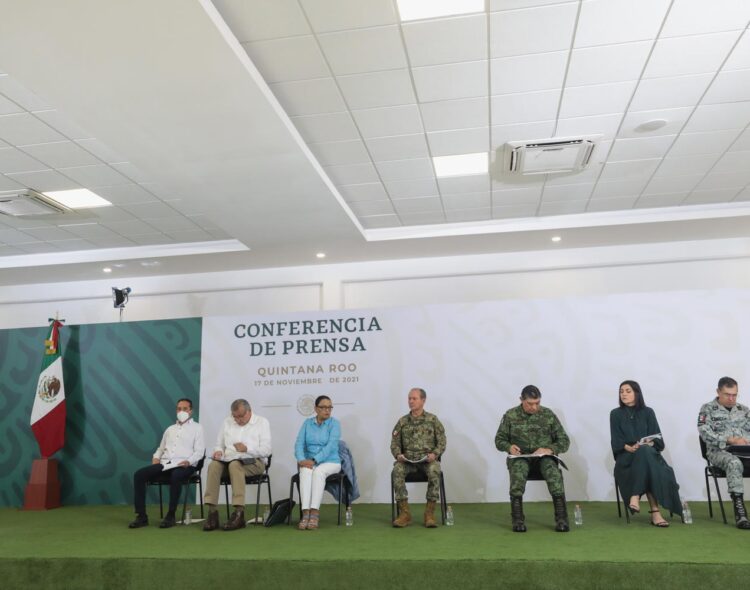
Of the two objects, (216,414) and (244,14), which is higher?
(244,14)

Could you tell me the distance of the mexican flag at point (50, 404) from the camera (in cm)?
705

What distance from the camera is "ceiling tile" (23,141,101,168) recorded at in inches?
209

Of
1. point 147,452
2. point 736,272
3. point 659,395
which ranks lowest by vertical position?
point 147,452

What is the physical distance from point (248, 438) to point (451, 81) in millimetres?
3397

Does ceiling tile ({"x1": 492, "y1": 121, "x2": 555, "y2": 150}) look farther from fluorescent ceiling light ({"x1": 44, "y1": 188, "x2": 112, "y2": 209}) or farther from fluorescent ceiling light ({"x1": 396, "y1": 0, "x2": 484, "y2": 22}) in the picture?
fluorescent ceiling light ({"x1": 44, "y1": 188, "x2": 112, "y2": 209})

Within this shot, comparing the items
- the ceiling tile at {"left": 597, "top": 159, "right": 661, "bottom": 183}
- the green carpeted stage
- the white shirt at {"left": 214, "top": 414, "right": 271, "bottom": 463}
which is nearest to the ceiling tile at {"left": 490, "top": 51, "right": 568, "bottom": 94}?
the ceiling tile at {"left": 597, "top": 159, "right": 661, "bottom": 183}

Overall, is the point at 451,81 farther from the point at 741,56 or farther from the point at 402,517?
the point at 402,517

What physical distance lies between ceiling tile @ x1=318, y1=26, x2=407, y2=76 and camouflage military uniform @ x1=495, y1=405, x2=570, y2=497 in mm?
2845

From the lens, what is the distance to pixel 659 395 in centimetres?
631

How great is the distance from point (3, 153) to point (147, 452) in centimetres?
343

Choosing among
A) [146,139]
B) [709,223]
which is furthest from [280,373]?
[709,223]

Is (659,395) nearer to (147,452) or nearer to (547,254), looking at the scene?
(547,254)

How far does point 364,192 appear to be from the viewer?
6.50 meters

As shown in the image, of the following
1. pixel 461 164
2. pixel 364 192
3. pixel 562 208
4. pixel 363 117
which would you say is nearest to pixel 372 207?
pixel 364 192
